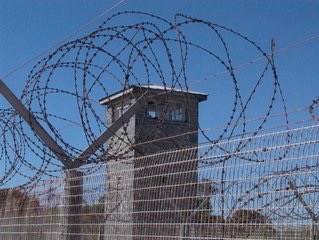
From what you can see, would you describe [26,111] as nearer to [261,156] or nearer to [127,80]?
[127,80]

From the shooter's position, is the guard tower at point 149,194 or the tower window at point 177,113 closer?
the guard tower at point 149,194

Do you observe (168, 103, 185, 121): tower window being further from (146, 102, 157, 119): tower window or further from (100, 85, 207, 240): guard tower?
(100, 85, 207, 240): guard tower

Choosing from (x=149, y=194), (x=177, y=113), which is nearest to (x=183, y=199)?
(x=149, y=194)

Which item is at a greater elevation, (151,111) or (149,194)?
(151,111)

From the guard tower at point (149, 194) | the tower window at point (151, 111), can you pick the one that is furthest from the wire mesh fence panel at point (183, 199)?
the tower window at point (151, 111)

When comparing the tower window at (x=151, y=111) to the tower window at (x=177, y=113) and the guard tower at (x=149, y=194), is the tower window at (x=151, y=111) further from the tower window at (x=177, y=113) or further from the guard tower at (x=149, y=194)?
the guard tower at (x=149, y=194)

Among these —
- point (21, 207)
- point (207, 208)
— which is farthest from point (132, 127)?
point (207, 208)

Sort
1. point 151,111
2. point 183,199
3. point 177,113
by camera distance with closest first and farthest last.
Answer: point 183,199
point 177,113
point 151,111

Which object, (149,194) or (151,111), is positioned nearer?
(149,194)

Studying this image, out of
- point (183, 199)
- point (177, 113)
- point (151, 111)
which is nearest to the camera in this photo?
point (183, 199)

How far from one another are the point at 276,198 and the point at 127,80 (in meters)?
3.37

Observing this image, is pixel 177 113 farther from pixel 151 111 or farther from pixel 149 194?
pixel 149 194

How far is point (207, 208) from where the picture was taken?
691 centimetres

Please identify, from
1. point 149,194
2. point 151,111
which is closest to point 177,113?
point 151,111
